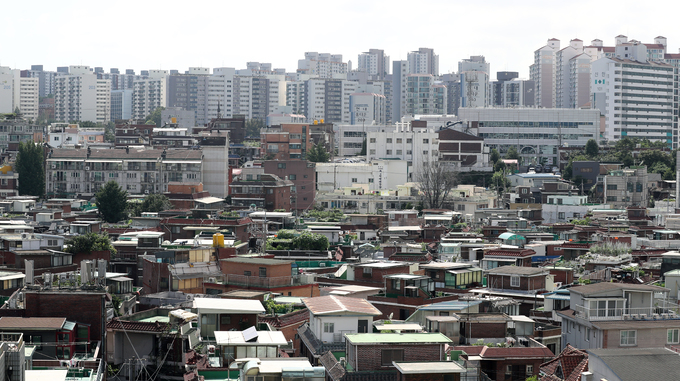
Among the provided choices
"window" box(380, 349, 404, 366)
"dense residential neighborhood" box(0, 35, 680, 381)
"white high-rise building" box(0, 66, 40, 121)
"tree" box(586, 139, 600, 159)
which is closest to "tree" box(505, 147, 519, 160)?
"dense residential neighborhood" box(0, 35, 680, 381)

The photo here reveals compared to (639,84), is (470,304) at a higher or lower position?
lower

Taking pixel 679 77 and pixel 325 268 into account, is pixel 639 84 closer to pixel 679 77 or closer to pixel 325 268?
pixel 679 77

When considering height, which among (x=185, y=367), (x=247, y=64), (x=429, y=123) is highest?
(x=247, y=64)

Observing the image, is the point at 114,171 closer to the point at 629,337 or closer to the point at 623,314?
the point at 623,314

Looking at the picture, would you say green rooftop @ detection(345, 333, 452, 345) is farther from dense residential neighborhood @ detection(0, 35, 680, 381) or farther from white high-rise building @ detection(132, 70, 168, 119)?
white high-rise building @ detection(132, 70, 168, 119)

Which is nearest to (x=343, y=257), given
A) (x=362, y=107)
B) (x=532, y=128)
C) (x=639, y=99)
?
(x=532, y=128)

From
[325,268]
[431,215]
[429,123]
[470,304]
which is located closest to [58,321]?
[470,304]
